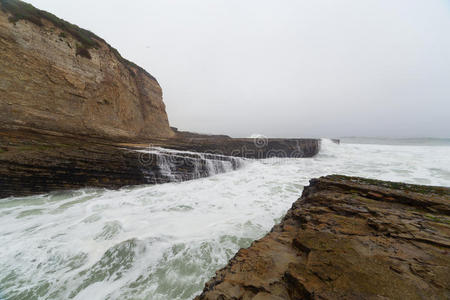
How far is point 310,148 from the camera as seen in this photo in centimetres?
1933

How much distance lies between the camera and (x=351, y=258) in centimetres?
142

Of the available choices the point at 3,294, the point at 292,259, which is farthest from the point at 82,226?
the point at 292,259

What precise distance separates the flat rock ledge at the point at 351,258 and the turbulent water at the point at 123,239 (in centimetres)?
128

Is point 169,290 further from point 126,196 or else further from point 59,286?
point 126,196

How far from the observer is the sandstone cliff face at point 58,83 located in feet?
26.9

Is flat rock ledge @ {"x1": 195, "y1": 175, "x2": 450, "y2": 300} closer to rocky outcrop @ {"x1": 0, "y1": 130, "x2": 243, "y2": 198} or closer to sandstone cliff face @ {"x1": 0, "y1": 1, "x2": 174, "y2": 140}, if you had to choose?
rocky outcrop @ {"x1": 0, "y1": 130, "x2": 243, "y2": 198}

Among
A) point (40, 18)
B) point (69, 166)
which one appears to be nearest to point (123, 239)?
point (69, 166)

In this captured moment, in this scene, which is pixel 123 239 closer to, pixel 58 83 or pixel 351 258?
pixel 351 258

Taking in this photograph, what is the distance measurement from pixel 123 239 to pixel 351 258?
3789mm

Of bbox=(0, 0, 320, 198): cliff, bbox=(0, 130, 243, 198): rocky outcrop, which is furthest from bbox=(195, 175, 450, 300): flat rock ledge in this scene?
bbox=(0, 0, 320, 198): cliff

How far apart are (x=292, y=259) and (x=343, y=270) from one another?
0.46 m

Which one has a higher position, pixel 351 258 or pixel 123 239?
pixel 351 258

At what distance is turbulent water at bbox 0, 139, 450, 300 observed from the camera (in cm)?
230

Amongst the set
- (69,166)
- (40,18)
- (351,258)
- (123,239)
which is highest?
(40,18)
